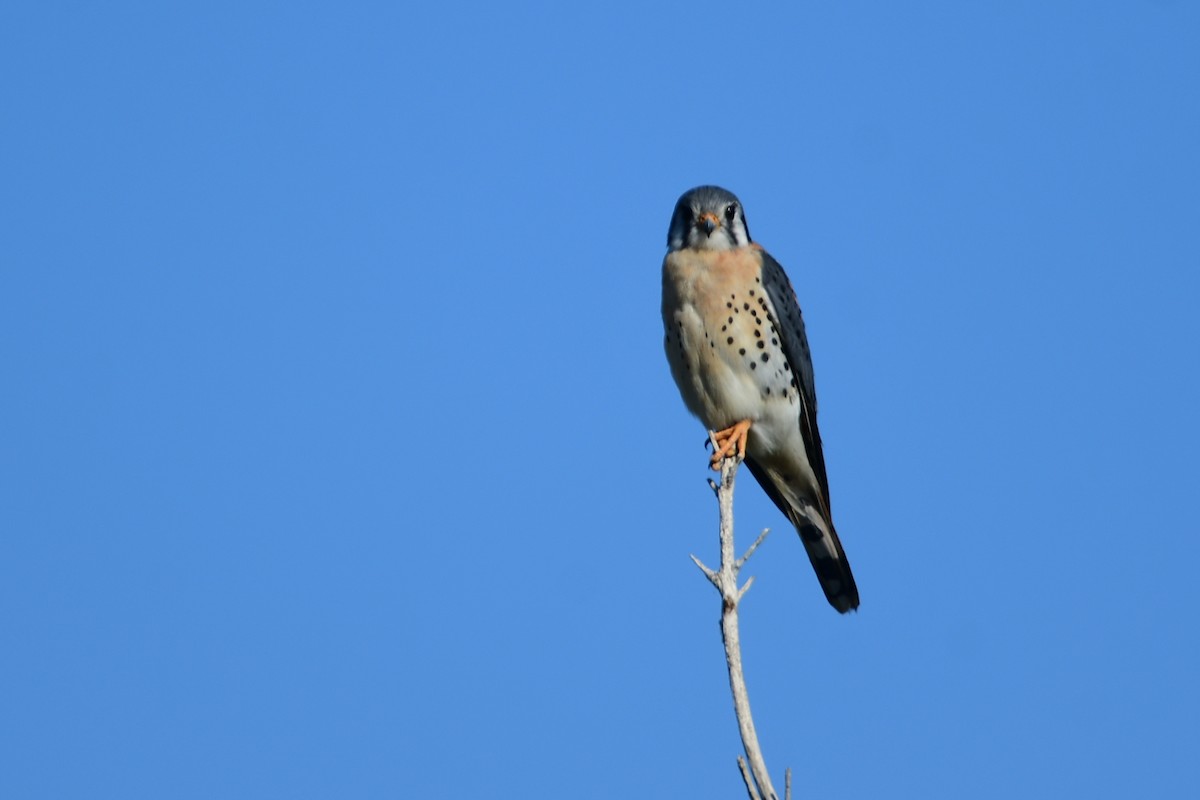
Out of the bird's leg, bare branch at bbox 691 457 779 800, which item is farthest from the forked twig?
the bird's leg

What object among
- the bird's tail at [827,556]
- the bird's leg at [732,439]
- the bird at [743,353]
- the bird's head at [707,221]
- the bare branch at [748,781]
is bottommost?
the bare branch at [748,781]

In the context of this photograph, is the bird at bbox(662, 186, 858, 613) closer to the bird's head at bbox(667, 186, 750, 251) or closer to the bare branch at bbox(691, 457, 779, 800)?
the bird's head at bbox(667, 186, 750, 251)

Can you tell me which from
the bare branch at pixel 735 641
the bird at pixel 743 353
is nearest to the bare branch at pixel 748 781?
the bare branch at pixel 735 641

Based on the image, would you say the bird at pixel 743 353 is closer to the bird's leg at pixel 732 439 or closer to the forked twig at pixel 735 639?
the bird's leg at pixel 732 439

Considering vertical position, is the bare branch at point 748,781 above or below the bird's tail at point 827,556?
below

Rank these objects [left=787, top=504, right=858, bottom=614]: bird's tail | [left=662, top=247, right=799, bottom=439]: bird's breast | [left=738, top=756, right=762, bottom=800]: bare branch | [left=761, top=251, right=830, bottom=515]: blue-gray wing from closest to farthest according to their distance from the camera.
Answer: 1. [left=738, top=756, right=762, bottom=800]: bare branch
2. [left=662, top=247, right=799, bottom=439]: bird's breast
3. [left=761, top=251, right=830, bottom=515]: blue-gray wing
4. [left=787, top=504, right=858, bottom=614]: bird's tail

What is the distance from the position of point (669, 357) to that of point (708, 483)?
4.46 feet

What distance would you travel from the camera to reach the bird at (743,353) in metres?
5.89

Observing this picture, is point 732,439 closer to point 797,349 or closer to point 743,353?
point 743,353

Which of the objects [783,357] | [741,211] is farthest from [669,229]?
[783,357]

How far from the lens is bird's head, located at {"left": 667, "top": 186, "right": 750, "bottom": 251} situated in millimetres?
6039

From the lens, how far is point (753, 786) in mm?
3584

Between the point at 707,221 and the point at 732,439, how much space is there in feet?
3.06

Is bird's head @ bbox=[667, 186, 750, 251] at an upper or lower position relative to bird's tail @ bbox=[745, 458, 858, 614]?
upper
